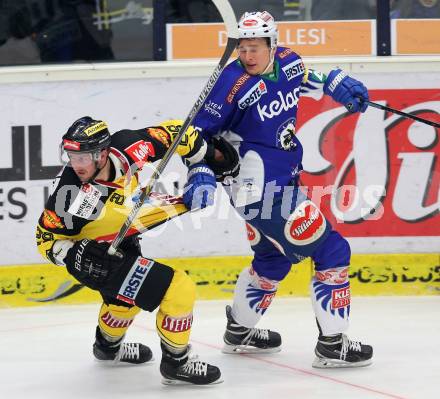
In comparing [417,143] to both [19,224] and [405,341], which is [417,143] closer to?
[405,341]

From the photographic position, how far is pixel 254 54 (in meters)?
4.73

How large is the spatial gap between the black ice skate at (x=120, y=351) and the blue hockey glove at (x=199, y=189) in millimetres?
786

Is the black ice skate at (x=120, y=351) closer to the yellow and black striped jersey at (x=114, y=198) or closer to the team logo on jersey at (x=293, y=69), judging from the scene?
the yellow and black striped jersey at (x=114, y=198)

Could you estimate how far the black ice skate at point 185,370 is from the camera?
442 centimetres

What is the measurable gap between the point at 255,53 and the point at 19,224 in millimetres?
2068

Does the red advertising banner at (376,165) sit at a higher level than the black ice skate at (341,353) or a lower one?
higher

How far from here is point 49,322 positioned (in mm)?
5871

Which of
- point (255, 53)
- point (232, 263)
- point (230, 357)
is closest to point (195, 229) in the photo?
point (232, 263)

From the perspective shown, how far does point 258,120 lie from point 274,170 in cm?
22

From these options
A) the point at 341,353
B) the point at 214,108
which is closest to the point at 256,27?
the point at 214,108

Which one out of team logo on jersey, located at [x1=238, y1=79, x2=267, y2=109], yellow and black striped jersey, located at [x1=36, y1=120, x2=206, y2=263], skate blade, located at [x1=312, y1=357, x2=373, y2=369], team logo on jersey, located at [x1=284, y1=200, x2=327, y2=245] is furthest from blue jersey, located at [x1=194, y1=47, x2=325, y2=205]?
skate blade, located at [x1=312, y1=357, x2=373, y2=369]

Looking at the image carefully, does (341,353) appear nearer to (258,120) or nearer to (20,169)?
(258,120)

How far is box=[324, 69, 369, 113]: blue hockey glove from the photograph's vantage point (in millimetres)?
4980

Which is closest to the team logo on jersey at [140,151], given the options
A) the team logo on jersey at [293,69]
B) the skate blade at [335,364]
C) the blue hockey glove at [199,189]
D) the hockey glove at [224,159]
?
the blue hockey glove at [199,189]
